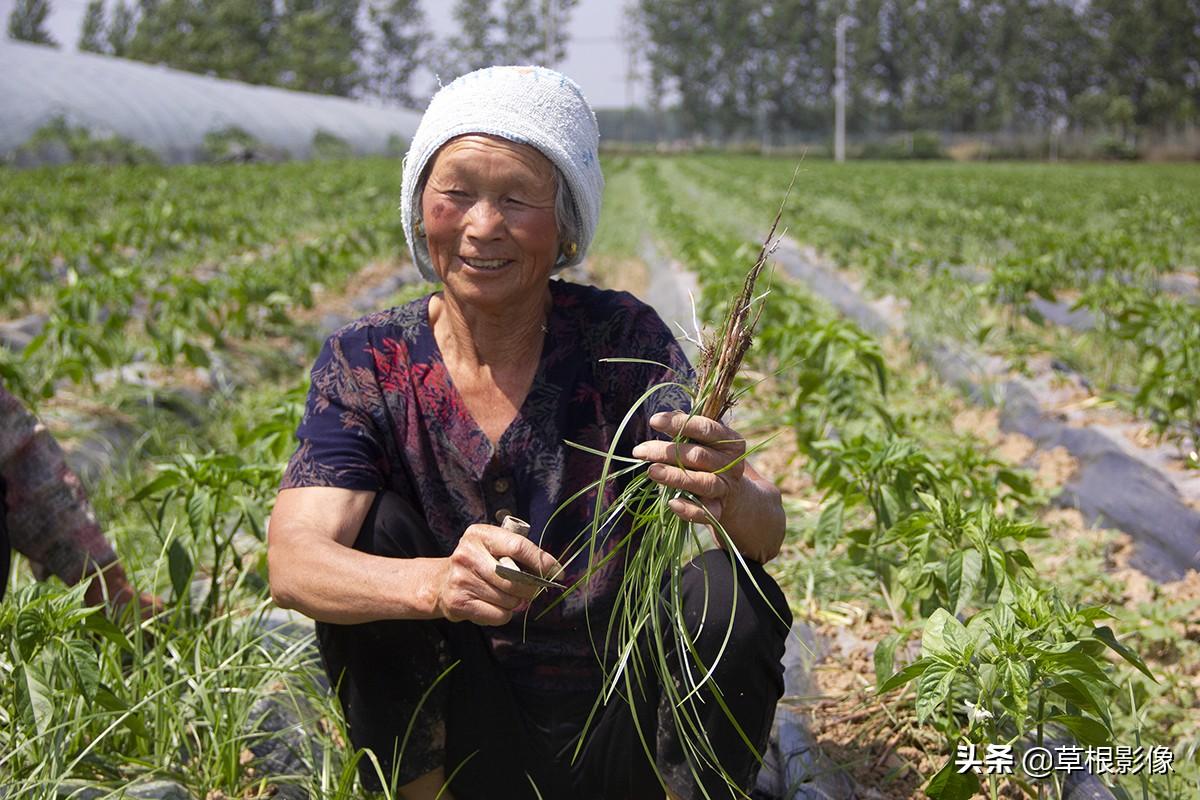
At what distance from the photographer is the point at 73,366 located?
340cm

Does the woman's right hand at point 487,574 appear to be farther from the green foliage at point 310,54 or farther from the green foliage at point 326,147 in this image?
the green foliage at point 310,54

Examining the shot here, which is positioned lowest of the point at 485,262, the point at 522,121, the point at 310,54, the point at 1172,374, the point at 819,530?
the point at 819,530

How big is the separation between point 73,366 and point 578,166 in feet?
8.06

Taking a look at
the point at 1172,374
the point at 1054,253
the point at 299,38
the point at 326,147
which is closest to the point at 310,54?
the point at 299,38

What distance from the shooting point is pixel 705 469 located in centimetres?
138

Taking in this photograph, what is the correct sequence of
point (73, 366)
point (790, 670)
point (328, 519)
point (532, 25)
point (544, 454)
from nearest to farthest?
1. point (328, 519)
2. point (544, 454)
3. point (790, 670)
4. point (73, 366)
5. point (532, 25)

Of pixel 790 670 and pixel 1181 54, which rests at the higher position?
pixel 1181 54

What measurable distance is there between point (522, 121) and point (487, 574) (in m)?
0.70

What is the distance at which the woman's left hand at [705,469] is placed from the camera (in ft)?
4.46

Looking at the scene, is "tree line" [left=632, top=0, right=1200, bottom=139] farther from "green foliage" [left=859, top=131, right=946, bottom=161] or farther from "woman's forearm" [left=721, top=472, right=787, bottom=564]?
"woman's forearm" [left=721, top=472, right=787, bottom=564]

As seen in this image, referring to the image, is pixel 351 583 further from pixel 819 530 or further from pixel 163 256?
pixel 163 256

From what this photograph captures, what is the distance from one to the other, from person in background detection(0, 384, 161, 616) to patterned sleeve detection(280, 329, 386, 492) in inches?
26.3

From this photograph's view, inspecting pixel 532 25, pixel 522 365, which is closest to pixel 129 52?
pixel 532 25

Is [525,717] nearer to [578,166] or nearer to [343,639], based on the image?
[343,639]
